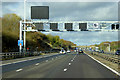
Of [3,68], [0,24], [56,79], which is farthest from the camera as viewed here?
[0,24]

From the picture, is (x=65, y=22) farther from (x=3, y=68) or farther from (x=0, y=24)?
(x=3, y=68)

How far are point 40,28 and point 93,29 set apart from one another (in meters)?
12.0

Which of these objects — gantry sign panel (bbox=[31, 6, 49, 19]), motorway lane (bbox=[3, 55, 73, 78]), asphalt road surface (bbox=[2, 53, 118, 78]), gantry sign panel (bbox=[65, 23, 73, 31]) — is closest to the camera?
motorway lane (bbox=[3, 55, 73, 78])

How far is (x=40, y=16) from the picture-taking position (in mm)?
36312

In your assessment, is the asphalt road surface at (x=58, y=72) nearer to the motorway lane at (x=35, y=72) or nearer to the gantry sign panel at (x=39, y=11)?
the motorway lane at (x=35, y=72)

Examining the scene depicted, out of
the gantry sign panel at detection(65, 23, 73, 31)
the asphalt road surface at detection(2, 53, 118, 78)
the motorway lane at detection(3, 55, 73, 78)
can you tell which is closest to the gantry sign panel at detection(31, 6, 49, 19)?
the gantry sign panel at detection(65, 23, 73, 31)

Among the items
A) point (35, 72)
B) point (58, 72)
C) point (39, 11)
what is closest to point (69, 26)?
point (39, 11)

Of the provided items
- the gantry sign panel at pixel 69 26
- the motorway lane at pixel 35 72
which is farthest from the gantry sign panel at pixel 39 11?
the motorway lane at pixel 35 72

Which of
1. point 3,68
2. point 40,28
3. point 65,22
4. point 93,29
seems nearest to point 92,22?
point 93,29

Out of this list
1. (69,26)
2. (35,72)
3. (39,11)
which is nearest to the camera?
(35,72)

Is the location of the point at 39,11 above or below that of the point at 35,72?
above

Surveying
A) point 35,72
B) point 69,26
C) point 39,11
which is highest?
point 39,11

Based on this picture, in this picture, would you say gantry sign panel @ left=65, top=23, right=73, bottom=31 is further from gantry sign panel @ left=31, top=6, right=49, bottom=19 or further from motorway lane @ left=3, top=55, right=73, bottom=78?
motorway lane @ left=3, top=55, right=73, bottom=78

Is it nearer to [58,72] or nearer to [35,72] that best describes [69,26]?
[58,72]
